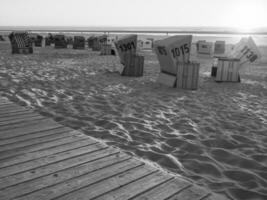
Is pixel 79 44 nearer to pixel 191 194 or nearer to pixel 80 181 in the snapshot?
pixel 80 181

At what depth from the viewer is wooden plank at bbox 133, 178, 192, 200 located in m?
2.67

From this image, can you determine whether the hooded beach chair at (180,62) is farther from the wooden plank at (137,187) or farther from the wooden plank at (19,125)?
the wooden plank at (137,187)

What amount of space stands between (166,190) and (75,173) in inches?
38.8

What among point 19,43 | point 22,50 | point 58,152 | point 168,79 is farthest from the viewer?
point 22,50

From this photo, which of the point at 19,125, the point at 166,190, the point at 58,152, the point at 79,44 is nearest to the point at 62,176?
the point at 58,152

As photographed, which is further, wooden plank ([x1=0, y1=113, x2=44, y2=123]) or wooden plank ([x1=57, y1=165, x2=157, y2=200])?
wooden plank ([x1=0, y1=113, x2=44, y2=123])

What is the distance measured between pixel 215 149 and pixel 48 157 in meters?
2.47

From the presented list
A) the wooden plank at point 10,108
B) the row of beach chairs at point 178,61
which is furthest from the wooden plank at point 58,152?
the row of beach chairs at point 178,61

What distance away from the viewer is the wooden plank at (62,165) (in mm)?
2838

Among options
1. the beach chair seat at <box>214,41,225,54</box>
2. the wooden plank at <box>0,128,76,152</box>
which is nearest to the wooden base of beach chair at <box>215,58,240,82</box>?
the wooden plank at <box>0,128,76,152</box>

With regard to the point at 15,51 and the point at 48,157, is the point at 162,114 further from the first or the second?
Answer: the point at 15,51

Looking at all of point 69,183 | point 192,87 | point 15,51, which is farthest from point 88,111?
point 15,51

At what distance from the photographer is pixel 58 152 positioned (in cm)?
356

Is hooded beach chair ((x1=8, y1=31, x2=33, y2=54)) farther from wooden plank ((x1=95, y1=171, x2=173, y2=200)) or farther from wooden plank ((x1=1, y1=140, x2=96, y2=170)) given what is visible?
wooden plank ((x1=95, y1=171, x2=173, y2=200))
